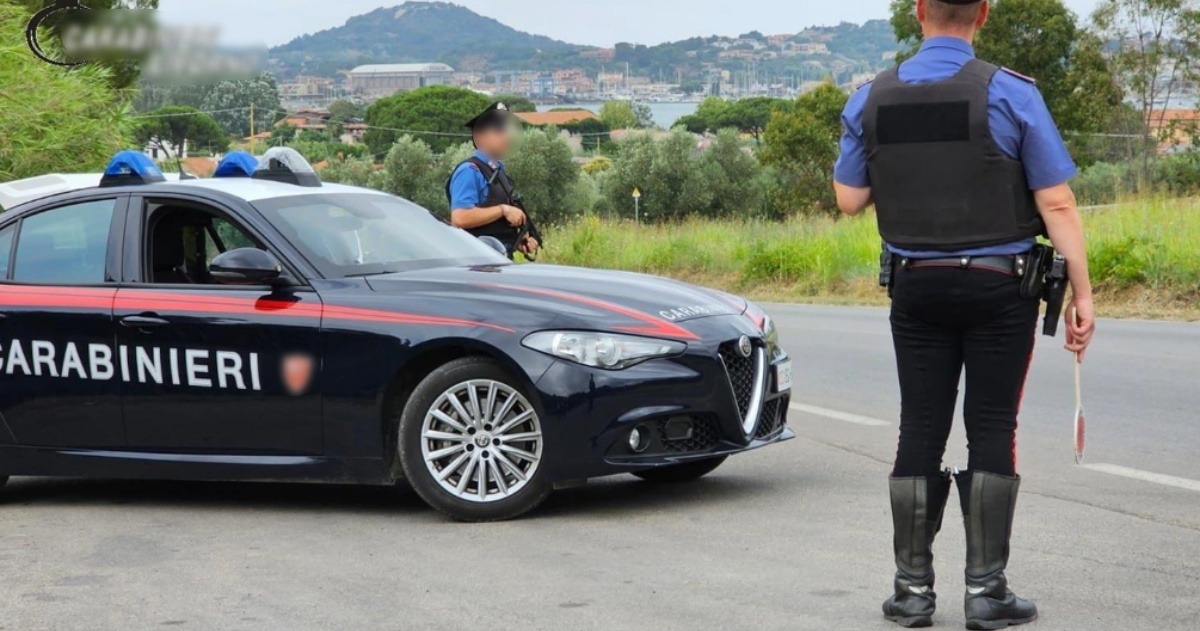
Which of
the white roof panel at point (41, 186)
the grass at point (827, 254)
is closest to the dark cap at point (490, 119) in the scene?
the white roof panel at point (41, 186)

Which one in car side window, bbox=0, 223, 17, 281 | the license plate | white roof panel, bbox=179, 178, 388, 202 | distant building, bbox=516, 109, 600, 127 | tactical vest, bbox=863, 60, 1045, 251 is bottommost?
distant building, bbox=516, 109, 600, 127

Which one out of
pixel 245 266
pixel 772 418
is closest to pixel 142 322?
pixel 245 266

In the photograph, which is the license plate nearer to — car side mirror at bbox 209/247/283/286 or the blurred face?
car side mirror at bbox 209/247/283/286

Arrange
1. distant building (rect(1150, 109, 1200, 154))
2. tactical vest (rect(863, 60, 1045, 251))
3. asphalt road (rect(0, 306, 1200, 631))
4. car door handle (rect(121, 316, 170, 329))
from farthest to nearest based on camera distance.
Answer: distant building (rect(1150, 109, 1200, 154))
car door handle (rect(121, 316, 170, 329))
asphalt road (rect(0, 306, 1200, 631))
tactical vest (rect(863, 60, 1045, 251))

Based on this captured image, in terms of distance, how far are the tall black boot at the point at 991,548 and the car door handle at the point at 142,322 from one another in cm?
382

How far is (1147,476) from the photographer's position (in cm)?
780

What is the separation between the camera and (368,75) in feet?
407

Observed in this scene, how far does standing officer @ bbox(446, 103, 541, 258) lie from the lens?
10344 millimetres

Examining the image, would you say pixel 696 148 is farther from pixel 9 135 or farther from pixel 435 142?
pixel 9 135

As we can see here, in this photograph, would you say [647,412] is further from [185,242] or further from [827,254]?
[827,254]

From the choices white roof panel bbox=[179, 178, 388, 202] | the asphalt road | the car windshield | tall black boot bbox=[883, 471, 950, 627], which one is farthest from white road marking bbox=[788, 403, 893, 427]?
tall black boot bbox=[883, 471, 950, 627]

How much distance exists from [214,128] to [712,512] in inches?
854

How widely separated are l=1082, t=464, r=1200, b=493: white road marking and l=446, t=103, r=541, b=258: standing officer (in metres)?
3.77

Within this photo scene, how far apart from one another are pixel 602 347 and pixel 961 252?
2.22 metres
